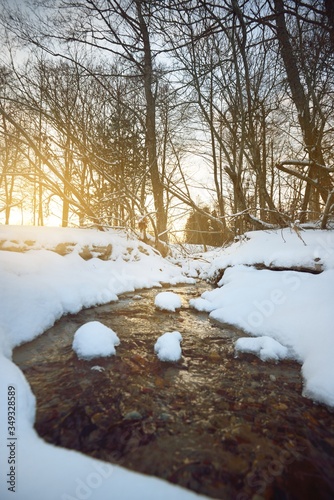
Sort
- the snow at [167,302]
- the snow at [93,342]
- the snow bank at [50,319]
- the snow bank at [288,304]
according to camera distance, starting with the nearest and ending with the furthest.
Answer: the snow bank at [50,319] < the snow bank at [288,304] < the snow at [93,342] < the snow at [167,302]

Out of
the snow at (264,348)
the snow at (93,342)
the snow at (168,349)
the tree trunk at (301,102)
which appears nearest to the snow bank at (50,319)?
the snow at (93,342)

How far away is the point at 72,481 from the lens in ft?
3.25

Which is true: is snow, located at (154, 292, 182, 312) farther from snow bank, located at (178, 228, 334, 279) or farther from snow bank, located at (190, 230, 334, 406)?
snow bank, located at (178, 228, 334, 279)

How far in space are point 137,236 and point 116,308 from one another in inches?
165

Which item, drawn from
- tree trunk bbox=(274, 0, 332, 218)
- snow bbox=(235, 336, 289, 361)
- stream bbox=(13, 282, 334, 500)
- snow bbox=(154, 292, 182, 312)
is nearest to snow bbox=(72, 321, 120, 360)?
stream bbox=(13, 282, 334, 500)

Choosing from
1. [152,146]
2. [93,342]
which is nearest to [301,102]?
[152,146]

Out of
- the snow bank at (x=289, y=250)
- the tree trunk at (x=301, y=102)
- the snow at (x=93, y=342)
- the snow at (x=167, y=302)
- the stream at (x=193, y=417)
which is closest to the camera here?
the stream at (x=193, y=417)

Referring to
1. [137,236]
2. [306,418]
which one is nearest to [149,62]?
[137,236]

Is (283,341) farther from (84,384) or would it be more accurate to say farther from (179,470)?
(84,384)

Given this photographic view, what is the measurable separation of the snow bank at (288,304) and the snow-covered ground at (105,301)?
11 millimetres

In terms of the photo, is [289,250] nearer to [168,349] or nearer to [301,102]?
[168,349]

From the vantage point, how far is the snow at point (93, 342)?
2.03 meters

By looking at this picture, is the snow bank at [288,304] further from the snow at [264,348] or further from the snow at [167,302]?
the snow at [167,302]

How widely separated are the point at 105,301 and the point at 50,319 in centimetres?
123
